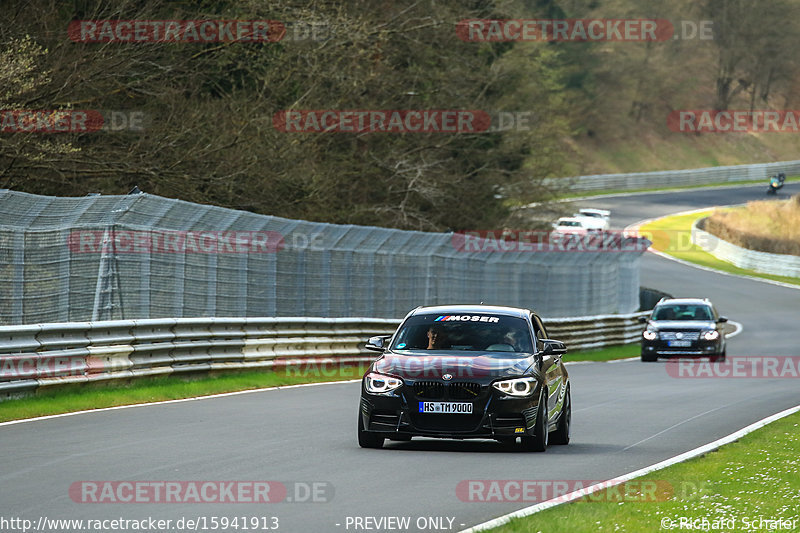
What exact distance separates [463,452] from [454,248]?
1714 centimetres

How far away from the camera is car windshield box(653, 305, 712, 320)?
106 ft

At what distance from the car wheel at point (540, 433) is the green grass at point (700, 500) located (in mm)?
1462

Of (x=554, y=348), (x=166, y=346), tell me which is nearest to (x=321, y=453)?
(x=554, y=348)

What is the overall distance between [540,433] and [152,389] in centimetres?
709

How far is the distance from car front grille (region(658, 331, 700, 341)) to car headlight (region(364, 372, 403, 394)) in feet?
65.4

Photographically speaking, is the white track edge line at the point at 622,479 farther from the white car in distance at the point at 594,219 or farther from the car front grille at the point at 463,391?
the white car in distance at the point at 594,219

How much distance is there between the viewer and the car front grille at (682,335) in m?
31.3

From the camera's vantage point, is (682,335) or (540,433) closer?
(540,433)

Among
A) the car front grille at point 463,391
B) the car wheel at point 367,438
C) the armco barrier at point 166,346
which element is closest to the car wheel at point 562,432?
the car front grille at point 463,391

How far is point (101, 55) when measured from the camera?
1025 inches

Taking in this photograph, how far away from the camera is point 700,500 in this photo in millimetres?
9305

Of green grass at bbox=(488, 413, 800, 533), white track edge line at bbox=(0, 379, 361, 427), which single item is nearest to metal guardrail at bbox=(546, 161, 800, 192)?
white track edge line at bbox=(0, 379, 361, 427)

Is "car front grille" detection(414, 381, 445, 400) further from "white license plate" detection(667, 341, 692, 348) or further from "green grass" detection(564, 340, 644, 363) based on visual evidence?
"green grass" detection(564, 340, 644, 363)

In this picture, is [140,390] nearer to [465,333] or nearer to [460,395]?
[465,333]
